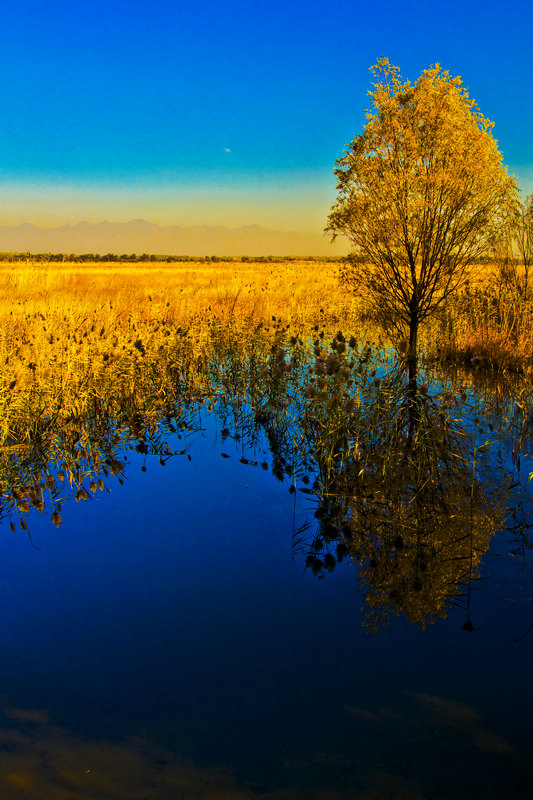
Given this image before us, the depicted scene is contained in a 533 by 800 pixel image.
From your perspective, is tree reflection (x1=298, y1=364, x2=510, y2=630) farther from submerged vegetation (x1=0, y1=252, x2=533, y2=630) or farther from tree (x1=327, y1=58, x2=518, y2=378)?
tree (x1=327, y1=58, x2=518, y2=378)

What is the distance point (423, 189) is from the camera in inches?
301

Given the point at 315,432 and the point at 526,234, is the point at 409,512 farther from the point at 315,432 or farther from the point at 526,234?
the point at 526,234

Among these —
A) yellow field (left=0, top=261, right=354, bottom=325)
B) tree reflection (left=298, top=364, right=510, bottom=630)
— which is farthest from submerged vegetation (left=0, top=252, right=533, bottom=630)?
yellow field (left=0, top=261, right=354, bottom=325)

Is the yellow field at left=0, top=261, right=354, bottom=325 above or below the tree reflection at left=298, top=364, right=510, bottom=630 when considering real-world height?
above

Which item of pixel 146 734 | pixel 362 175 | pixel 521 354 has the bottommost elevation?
pixel 146 734

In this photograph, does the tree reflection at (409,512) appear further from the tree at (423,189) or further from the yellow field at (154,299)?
the yellow field at (154,299)

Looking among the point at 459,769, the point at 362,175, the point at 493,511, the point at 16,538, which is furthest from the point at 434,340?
the point at 459,769

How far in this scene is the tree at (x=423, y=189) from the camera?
7.52 m

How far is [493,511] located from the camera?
4.46m

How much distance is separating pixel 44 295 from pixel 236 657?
48.1 feet

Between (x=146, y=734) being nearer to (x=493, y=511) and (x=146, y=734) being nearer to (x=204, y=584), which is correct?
(x=204, y=584)

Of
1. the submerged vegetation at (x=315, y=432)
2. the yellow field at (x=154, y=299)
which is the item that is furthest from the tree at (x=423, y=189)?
the yellow field at (x=154, y=299)

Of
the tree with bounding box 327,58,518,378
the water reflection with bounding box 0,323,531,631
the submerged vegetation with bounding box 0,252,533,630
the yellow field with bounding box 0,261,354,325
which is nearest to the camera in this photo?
the water reflection with bounding box 0,323,531,631

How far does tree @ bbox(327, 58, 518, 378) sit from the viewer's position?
24.7 feet
